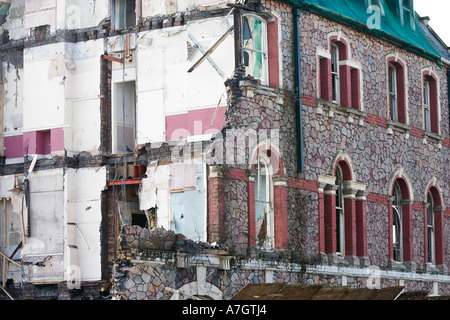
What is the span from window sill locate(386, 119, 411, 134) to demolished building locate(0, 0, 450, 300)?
0.28ft

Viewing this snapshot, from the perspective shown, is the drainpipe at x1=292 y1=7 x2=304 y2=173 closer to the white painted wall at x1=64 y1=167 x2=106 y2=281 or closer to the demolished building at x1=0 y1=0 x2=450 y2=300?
the demolished building at x1=0 y1=0 x2=450 y2=300

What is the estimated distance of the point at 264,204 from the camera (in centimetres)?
3006

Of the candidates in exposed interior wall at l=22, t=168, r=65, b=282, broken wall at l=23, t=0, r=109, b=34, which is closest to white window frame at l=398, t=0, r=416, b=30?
broken wall at l=23, t=0, r=109, b=34

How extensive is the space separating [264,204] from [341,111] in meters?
4.76

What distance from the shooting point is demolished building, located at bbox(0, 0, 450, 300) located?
29.4 m

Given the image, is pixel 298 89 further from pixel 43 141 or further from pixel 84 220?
pixel 43 141

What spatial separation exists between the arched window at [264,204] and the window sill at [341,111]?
2.92 meters

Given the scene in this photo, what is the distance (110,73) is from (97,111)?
1206mm

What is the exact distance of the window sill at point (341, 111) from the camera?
106 ft

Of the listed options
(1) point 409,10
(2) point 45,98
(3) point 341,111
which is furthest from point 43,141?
(1) point 409,10

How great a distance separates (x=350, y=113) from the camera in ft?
111
